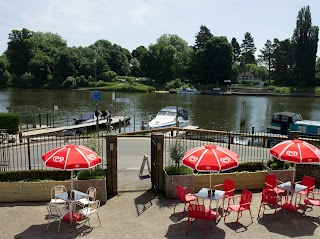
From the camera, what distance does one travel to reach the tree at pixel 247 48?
136m

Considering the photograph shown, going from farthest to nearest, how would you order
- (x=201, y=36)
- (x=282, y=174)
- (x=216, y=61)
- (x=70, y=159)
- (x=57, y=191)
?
(x=201, y=36) → (x=216, y=61) → (x=282, y=174) → (x=57, y=191) → (x=70, y=159)

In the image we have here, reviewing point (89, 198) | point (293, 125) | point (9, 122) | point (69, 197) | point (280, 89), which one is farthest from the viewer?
point (280, 89)

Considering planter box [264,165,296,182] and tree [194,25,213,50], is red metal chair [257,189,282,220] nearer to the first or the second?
planter box [264,165,296,182]

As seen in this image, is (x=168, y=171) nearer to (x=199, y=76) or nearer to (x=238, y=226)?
(x=238, y=226)

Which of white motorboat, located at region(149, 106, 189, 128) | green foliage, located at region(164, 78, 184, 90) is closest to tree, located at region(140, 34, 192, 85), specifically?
green foliage, located at region(164, 78, 184, 90)

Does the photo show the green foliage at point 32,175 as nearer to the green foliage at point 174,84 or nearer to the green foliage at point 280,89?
the green foliage at point 280,89

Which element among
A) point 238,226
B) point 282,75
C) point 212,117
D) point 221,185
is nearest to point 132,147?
point 221,185

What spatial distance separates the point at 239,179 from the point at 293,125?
19.0m

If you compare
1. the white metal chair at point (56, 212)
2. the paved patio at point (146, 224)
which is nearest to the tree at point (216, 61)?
the paved patio at point (146, 224)

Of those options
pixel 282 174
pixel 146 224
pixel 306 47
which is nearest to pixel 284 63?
pixel 306 47

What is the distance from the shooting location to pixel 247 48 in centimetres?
13838

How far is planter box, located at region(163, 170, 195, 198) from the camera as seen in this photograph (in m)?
10.9

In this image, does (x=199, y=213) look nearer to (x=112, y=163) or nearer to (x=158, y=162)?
(x=158, y=162)

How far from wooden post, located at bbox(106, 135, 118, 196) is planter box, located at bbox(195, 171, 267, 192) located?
110 inches
